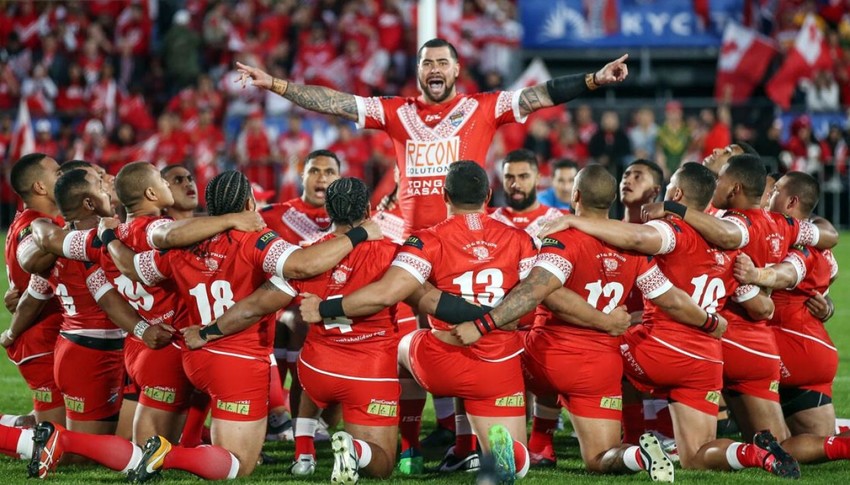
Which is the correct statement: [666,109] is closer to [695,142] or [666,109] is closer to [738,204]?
[695,142]

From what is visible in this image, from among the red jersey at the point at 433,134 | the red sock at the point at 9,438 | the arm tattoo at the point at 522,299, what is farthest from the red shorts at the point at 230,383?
the red jersey at the point at 433,134

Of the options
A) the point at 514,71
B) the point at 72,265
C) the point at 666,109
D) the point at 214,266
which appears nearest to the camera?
the point at 214,266

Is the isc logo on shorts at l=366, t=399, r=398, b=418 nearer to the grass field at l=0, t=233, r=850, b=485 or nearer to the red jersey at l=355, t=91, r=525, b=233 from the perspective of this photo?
the grass field at l=0, t=233, r=850, b=485

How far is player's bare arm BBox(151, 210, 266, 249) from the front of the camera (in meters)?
7.59

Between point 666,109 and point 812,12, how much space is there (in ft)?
13.9

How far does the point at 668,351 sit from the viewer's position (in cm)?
796

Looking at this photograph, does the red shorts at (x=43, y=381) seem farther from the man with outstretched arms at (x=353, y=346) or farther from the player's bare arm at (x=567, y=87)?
the player's bare arm at (x=567, y=87)

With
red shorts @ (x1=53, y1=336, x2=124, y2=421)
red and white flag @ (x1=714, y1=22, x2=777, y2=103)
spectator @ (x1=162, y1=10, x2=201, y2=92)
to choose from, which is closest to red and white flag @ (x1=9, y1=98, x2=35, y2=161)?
spectator @ (x1=162, y1=10, x2=201, y2=92)

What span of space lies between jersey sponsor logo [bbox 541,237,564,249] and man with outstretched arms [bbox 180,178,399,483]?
999 millimetres

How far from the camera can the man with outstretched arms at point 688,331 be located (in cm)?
779

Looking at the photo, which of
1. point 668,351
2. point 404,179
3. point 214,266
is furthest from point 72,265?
point 668,351

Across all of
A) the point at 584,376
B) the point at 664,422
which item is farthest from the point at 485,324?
the point at 664,422

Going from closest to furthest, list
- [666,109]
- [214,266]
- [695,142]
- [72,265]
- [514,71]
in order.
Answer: [214,266] → [72,265] → [695,142] → [666,109] → [514,71]

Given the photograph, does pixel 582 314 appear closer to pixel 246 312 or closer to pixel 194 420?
pixel 246 312
